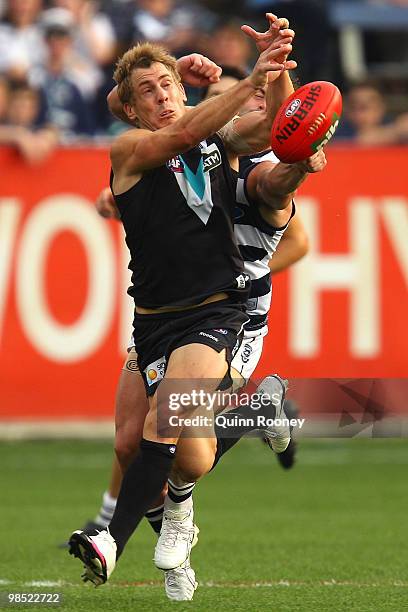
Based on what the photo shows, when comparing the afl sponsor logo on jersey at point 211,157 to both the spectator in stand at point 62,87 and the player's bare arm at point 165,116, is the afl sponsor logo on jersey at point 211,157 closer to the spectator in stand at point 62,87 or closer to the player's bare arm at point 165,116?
the player's bare arm at point 165,116

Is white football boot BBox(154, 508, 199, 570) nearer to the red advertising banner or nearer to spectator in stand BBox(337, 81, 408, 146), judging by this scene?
the red advertising banner

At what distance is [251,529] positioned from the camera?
8.95 metres

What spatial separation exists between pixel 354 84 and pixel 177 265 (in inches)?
361

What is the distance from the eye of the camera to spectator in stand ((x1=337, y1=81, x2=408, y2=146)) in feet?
44.9

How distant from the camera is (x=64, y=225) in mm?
12352

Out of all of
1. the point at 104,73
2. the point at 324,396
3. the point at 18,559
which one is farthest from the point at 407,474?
the point at 104,73

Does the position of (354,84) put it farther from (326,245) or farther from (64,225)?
(64,225)

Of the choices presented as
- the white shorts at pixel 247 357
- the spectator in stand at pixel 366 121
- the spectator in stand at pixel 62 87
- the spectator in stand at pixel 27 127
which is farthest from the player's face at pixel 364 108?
the white shorts at pixel 247 357

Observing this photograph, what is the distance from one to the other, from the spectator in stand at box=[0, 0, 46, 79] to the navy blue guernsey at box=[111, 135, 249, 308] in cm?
838

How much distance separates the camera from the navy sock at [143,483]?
19.4 feet

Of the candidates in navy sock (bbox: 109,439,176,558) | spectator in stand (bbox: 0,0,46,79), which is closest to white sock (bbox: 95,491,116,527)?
navy sock (bbox: 109,439,176,558)

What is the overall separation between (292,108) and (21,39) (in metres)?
9.22

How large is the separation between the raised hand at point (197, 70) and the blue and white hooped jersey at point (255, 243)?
0.49 m

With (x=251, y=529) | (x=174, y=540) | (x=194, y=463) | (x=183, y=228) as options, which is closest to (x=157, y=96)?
(x=183, y=228)
